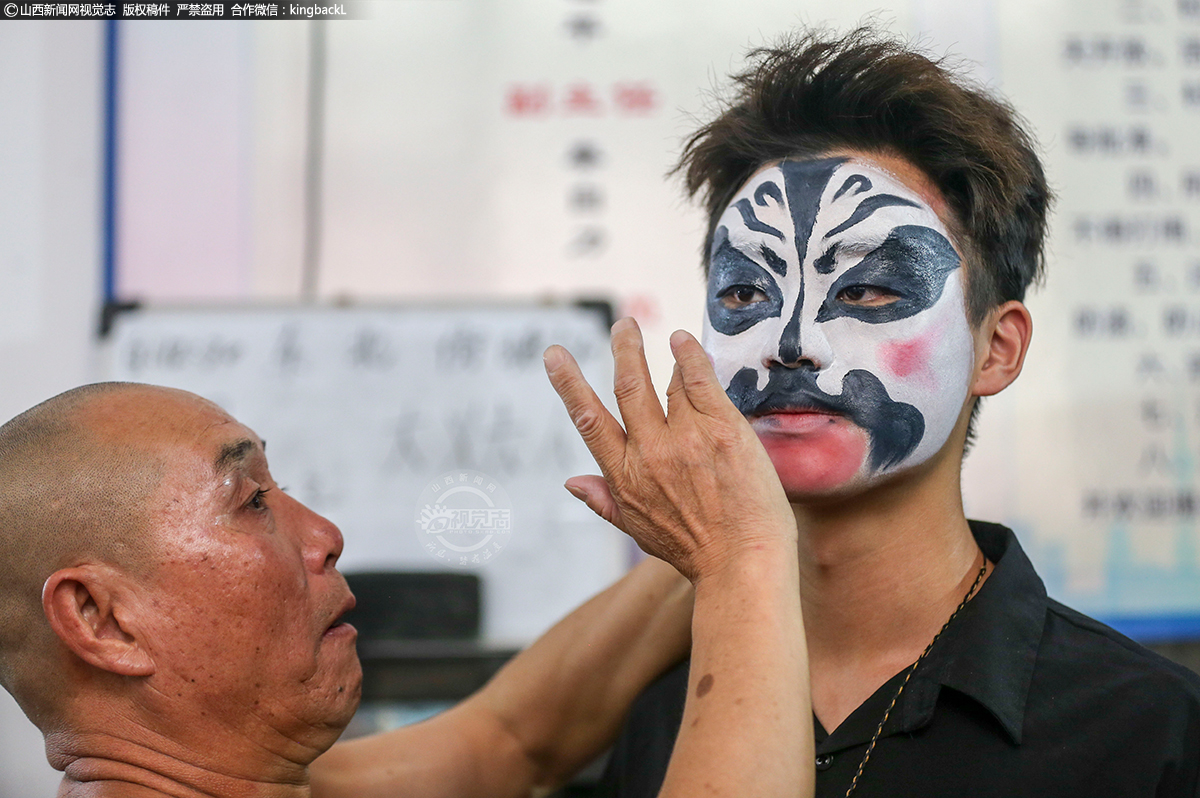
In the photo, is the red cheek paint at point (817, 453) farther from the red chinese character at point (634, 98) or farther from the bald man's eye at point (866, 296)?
the red chinese character at point (634, 98)

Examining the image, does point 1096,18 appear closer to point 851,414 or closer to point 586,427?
point 851,414

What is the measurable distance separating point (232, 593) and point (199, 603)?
0.12 ft

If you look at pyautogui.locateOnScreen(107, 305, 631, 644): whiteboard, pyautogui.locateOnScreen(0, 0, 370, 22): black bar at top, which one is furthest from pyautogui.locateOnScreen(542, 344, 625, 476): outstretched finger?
pyautogui.locateOnScreen(0, 0, 370, 22): black bar at top

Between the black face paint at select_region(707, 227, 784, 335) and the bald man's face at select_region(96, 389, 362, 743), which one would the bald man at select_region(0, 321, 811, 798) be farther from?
the black face paint at select_region(707, 227, 784, 335)

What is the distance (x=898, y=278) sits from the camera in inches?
50.5

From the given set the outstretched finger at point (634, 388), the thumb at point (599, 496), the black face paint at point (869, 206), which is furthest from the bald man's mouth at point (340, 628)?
the black face paint at point (869, 206)

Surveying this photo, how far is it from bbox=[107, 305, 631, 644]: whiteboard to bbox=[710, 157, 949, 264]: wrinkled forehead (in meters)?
0.94

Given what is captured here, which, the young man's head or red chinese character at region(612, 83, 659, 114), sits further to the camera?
red chinese character at region(612, 83, 659, 114)

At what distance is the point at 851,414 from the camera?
1.25 metres

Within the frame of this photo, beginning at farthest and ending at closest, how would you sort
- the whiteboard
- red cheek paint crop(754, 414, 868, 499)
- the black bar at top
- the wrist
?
the black bar at top, the whiteboard, red cheek paint crop(754, 414, 868, 499), the wrist

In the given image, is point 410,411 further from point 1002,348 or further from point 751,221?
point 1002,348

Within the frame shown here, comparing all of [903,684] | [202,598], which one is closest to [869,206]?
[903,684]

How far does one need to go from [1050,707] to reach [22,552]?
1189 millimetres

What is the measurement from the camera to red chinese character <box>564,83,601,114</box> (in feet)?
7.66
